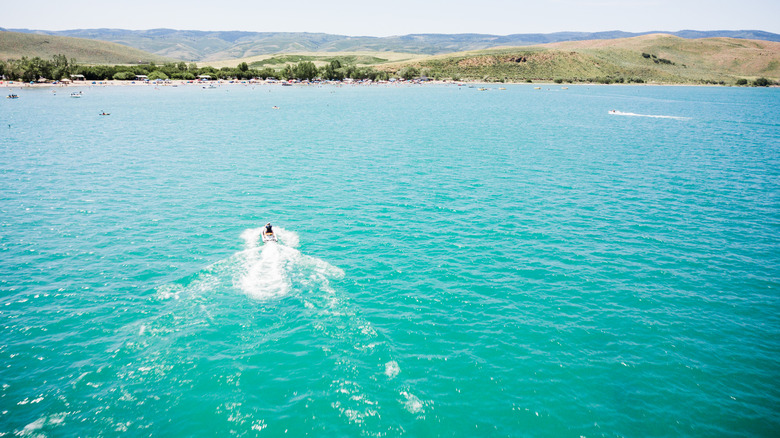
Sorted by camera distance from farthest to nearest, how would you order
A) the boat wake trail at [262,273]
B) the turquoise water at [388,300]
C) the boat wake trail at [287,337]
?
the boat wake trail at [262,273]
the boat wake trail at [287,337]
the turquoise water at [388,300]

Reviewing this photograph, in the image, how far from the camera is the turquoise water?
26.6 meters

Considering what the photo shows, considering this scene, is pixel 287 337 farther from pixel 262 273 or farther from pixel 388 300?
pixel 262 273

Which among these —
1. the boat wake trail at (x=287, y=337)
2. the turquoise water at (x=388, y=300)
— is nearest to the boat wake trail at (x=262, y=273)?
the boat wake trail at (x=287, y=337)

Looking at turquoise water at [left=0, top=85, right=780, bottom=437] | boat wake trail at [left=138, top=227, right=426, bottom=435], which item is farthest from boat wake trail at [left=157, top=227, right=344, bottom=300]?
turquoise water at [left=0, top=85, right=780, bottom=437]

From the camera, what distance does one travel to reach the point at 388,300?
3788cm

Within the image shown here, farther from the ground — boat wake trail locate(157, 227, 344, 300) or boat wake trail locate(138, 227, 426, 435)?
boat wake trail locate(157, 227, 344, 300)

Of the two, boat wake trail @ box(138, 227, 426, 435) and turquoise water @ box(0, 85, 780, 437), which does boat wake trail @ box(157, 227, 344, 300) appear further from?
turquoise water @ box(0, 85, 780, 437)

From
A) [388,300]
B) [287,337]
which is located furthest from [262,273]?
[388,300]

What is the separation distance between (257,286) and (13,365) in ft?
58.8

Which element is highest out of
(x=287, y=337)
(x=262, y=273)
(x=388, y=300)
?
(x=262, y=273)

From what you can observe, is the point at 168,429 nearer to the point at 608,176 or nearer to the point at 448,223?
the point at 448,223

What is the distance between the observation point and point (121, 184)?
68312 mm

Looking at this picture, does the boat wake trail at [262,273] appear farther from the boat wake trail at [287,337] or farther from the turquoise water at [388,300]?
the turquoise water at [388,300]

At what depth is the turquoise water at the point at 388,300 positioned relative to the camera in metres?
26.6
